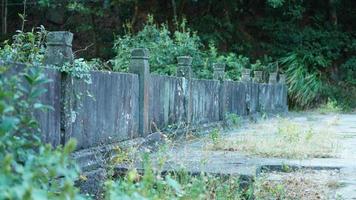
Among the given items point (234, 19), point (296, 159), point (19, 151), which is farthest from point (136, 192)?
point (234, 19)

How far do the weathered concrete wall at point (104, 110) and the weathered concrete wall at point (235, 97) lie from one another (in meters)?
4.11

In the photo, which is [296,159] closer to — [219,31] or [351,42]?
[219,31]

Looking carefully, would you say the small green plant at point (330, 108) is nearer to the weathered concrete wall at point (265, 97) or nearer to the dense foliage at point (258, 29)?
the dense foliage at point (258, 29)

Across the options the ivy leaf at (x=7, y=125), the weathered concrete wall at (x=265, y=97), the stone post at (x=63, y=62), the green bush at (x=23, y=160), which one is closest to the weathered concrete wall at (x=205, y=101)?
the weathered concrete wall at (x=265, y=97)

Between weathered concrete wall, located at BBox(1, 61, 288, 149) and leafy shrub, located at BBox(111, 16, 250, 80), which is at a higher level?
leafy shrub, located at BBox(111, 16, 250, 80)

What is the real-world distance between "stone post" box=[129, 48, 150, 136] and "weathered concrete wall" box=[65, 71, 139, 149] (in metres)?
0.10

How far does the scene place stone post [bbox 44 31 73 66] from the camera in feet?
14.3

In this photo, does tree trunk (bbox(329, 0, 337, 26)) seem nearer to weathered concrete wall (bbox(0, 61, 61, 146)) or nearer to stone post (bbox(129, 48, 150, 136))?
stone post (bbox(129, 48, 150, 136))

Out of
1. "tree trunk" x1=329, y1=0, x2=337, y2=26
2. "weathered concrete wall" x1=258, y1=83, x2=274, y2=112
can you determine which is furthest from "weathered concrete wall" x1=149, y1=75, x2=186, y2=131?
"tree trunk" x1=329, y1=0, x2=337, y2=26

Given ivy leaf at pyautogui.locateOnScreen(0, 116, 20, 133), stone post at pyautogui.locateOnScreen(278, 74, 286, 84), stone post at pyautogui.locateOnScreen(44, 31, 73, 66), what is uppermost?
stone post at pyautogui.locateOnScreen(44, 31, 73, 66)

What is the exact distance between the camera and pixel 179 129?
757 cm

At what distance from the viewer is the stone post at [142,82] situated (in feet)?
20.4

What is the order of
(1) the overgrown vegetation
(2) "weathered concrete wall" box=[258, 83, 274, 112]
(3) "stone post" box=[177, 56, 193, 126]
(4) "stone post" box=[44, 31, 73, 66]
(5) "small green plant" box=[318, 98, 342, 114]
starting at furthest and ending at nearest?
(5) "small green plant" box=[318, 98, 342, 114]
(2) "weathered concrete wall" box=[258, 83, 274, 112]
(3) "stone post" box=[177, 56, 193, 126]
(1) the overgrown vegetation
(4) "stone post" box=[44, 31, 73, 66]

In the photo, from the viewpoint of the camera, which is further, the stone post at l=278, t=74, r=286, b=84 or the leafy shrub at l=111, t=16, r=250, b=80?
the stone post at l=278, t=74, r=286, b=84
